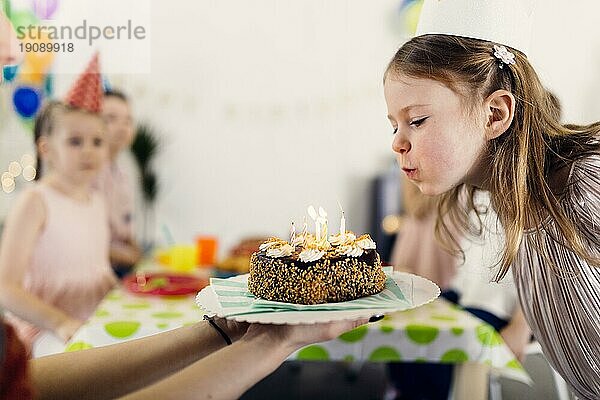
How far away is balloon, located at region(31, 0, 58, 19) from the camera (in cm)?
111

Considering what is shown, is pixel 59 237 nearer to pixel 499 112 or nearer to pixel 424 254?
pixel 424 254

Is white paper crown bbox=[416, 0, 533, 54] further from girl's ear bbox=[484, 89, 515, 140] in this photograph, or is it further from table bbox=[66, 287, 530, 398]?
table bbox=[66, 287, 530, 398]

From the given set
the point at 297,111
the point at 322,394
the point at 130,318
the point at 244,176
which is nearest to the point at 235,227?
the point at 244,176

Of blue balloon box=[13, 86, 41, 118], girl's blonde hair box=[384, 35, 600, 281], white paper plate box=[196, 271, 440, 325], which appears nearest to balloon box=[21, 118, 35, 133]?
blue balloon box=[13, 86, 41, 118]

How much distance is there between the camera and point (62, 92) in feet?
4.69

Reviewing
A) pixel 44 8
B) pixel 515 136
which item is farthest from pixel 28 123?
pixel 515 136

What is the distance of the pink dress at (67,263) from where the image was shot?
4.81 feet

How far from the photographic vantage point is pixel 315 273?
2.87ft

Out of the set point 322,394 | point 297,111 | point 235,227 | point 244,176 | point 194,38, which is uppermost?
point 194,38

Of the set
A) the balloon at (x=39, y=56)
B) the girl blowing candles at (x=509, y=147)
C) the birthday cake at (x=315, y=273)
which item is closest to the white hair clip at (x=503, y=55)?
the girl blowing candles at (x=509, y=147)

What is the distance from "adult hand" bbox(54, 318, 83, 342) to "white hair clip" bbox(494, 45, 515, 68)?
86 cm

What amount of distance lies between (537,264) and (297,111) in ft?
4.43

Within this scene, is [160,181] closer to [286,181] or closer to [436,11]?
[286,181]

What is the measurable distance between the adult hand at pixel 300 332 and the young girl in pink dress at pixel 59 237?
0.64 metres
